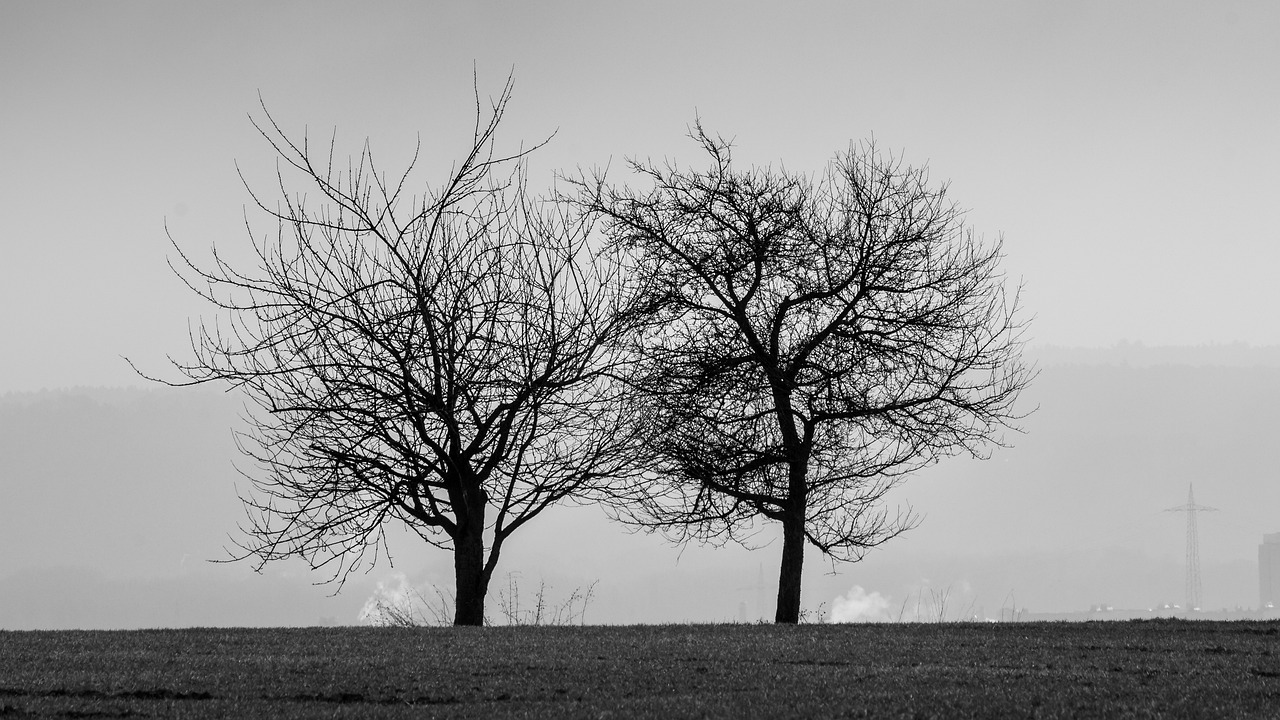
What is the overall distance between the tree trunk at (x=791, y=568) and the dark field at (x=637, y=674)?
5344 millimetres

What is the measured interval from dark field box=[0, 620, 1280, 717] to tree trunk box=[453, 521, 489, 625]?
12.2 ft

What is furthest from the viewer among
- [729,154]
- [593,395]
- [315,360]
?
[729,154]

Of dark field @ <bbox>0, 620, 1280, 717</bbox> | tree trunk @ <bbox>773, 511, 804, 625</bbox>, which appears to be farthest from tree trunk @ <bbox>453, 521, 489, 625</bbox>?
tree trunk @ <bbox>773, 511, 804, 625</bbox>

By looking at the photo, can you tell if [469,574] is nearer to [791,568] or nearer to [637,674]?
[791,568]

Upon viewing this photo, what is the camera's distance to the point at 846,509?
25.5 meters

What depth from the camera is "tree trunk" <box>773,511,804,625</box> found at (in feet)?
81.1

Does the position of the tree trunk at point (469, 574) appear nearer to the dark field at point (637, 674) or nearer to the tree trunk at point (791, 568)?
the dark field at point (637, 674)

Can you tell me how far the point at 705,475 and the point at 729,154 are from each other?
23.5ft

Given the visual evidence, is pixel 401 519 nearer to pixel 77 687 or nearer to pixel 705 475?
pixel 705 475

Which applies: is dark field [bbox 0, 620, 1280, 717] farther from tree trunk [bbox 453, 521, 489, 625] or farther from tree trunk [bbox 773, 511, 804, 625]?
tree trunk [bbox 773, 511, 804, 625]

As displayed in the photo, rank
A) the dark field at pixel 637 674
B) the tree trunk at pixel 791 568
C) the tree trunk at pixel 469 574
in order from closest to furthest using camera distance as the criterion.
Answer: the dark field at pixel 637 674 → the tree trunk at pixel 469 574 → the tree trunk at pixel 791 568

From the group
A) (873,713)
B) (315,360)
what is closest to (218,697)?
(873,713)

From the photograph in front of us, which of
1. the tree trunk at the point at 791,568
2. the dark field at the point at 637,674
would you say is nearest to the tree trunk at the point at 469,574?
the dark field at the point at 637,674

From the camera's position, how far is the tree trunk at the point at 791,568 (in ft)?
81.1
